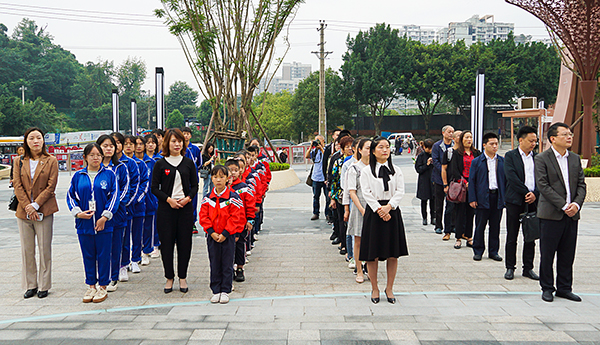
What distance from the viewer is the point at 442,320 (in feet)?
13.3

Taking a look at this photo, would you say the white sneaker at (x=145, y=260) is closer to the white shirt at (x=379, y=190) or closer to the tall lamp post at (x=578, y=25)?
the white shirt at (x=379, y=190)

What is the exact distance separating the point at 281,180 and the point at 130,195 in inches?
435

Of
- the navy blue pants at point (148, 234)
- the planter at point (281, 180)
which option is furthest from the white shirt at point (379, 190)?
the planter at point (281, 180)

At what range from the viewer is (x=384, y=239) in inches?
174

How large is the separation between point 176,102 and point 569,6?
7918 cm

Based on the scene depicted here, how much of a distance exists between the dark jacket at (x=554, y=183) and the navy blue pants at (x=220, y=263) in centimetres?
310

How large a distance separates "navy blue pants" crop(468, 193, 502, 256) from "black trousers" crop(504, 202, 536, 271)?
638mm

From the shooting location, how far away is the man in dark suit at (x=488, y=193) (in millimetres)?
6227

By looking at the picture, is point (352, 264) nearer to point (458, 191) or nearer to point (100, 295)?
point (458, 191)

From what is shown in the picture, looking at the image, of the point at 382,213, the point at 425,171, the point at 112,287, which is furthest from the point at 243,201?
the point at 425,171

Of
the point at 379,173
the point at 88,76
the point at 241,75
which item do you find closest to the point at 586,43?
the point at 241,75

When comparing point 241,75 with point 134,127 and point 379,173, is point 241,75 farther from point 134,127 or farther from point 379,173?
point 379,173

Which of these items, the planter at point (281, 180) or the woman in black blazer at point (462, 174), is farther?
the planter at point (281, 180)

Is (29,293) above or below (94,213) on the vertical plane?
below
